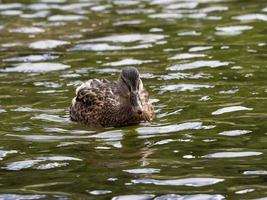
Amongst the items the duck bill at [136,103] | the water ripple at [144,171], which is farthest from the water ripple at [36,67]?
the water ripple at [144,171]

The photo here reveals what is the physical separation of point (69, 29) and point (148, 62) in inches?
155

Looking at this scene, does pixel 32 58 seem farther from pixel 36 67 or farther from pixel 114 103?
pixel 114 103

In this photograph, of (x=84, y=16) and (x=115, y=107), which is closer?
(x=115, y=107)

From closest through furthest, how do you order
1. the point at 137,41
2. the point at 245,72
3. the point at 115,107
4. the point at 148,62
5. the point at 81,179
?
1. the point at 81,179
2. the point at 115,107
3. the point at 245,72
4. the point at 148,62
5. the point at 137,41

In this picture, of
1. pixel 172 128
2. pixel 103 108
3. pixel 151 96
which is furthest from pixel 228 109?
pixel 151 96

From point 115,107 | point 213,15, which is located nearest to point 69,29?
point 213,15

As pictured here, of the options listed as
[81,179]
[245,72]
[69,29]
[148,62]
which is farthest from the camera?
[69,29]

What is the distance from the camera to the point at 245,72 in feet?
48.5

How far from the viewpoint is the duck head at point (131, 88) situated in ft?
40.9

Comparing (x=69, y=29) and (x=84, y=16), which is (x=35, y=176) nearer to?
(x=69, y=29)

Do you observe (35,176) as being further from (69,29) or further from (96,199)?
(69,29)

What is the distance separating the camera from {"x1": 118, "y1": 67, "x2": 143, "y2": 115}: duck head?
12.5 metres

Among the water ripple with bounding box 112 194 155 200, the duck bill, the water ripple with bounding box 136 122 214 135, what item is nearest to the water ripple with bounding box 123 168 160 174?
the water ripple with bounding box 112 194 155 200

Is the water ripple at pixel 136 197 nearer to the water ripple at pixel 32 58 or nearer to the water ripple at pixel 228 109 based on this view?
the water ripple at pixel 228 109
